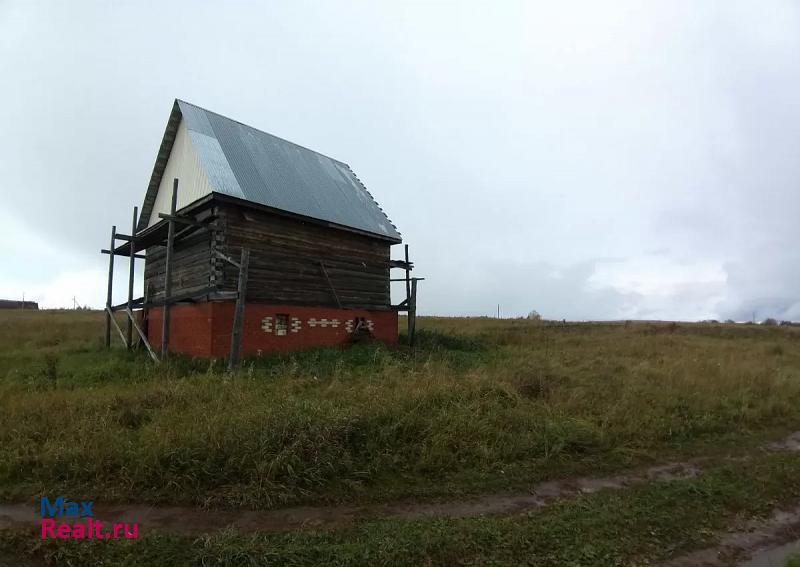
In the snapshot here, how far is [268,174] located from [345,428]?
473 inches

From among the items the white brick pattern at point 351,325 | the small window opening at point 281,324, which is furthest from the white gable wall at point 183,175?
the white brick pattern at point 351,325

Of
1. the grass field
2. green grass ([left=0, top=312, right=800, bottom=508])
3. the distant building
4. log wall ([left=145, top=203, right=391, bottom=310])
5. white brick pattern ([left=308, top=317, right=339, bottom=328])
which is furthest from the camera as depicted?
the distant building

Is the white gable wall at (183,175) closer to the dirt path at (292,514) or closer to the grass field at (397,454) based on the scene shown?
the grass field at (397,454)

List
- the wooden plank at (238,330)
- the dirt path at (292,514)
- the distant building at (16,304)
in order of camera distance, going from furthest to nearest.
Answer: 1. the distant building at (16,304)
2. the wooden plank at (238,330)
3. the dirt path at (292,514)

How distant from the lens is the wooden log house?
1303cm

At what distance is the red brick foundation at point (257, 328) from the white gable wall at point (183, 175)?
136 inches

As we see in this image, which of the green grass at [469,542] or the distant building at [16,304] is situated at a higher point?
the distant building at [16,304]

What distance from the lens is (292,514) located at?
14.7 ft

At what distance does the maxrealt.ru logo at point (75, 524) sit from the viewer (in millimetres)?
3994

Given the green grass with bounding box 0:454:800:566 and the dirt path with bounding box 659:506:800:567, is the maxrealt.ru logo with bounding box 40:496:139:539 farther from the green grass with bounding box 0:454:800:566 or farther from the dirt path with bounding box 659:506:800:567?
the dirt path with bounding box 659:506:800:567

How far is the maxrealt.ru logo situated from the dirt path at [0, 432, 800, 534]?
8cm

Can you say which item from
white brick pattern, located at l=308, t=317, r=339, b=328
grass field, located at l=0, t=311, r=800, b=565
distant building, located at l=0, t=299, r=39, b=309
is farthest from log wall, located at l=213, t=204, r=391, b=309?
distant building, located at l=0, t=299, r=39, b=309

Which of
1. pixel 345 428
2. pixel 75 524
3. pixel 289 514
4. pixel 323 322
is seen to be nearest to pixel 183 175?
pixel 323 322

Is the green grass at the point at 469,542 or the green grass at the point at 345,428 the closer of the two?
the green grass at the point at 469,542
